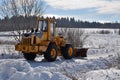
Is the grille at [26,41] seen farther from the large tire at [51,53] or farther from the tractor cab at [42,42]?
the large tire at [51,53]

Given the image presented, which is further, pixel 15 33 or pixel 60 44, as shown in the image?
pixel 15 33

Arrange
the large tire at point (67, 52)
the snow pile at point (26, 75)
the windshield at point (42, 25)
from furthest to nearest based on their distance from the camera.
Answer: the large tire at point (67, 52) → the windshield at point (42, 25) → the snow pile at point (26, 75)

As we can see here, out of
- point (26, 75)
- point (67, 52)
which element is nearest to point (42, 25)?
point (67, 52)

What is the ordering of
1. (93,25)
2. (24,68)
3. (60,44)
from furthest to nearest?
(93,25), (60,44), (24,68)

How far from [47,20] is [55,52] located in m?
2.19

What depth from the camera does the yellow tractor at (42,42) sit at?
71.1 ft

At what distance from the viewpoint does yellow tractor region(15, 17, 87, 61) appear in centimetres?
2167

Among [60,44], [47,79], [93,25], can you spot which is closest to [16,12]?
[60,44]

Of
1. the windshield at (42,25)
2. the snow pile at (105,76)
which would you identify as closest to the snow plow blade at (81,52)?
the windshield at (42,25)

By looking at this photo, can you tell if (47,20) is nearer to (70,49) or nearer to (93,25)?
(70,49)

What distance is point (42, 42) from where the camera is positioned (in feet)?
73.0

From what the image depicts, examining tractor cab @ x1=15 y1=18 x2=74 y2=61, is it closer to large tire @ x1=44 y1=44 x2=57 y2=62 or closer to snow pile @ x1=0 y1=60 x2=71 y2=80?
large tire @ x1=44 y1=44 x2=57 y2=62

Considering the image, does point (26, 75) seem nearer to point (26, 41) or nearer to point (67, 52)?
point (26, 41)

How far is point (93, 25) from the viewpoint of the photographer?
160625 millimetres
